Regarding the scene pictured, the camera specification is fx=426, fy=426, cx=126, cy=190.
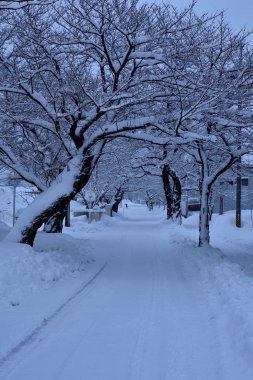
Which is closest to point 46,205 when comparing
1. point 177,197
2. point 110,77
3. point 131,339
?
point 110,77

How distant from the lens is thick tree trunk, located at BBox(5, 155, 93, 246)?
472 inches

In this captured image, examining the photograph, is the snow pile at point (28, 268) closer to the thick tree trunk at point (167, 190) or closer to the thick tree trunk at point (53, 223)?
the thick tree trunk at point (53, 223)

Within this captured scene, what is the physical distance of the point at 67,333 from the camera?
5957 mm

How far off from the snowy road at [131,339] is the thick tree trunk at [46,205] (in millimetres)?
3073

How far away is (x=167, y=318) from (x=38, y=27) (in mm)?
8364

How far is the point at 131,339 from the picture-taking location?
18.9ft

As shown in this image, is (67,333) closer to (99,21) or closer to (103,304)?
(103,304)

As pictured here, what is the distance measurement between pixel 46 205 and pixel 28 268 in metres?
3.00

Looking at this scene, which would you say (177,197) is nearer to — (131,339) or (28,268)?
(28,268)

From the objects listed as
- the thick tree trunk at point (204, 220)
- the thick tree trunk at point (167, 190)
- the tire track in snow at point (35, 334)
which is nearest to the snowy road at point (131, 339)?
the tire track in snow at point (35, 334)

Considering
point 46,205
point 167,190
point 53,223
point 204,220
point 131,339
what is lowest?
point 131,339

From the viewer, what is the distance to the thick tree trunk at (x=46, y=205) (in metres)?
12.0

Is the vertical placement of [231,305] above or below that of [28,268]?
below

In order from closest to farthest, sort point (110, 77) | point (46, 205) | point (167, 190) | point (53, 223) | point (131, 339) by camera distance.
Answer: point (131, 339), point (46, 205), point (110, 77), point (53, 223), point (167, 190)
